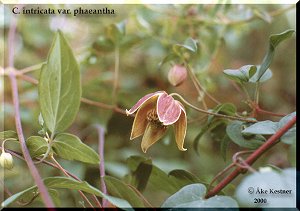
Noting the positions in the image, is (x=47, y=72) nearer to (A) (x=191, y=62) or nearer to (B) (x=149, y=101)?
(B) (x=149, y=101)

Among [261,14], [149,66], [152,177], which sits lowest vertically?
[152,177]

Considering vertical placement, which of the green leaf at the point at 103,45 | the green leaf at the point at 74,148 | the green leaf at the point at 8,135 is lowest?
the green leaf at the point at 74,148

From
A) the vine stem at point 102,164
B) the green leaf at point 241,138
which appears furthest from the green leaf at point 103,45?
the green leaf at point 241,138

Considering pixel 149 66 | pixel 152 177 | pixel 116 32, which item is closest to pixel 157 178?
pixel 152 177

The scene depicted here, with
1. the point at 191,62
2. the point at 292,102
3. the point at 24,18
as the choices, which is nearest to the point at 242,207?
the point at 191,62

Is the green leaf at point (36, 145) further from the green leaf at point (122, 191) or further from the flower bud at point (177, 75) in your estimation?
the flower bud at point (177, 75)

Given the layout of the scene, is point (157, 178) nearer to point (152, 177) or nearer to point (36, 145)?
point (152, 177)
